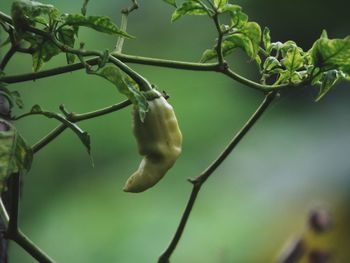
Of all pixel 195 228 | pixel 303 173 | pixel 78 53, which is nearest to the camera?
pixel 78 53

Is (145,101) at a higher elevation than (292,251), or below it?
higher

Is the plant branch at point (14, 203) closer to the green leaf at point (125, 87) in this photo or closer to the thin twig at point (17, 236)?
the thin twig at point (17, 236)

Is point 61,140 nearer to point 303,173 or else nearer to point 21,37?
point 303,173

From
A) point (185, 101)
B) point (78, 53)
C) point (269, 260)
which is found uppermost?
point (78, 53)

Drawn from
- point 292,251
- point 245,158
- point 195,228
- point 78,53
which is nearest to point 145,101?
point 78,53

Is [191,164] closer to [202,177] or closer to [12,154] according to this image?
[202,177]

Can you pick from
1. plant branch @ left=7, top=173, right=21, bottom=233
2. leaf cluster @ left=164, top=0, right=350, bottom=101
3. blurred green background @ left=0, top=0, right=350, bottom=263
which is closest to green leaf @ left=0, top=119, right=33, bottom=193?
plant branch @ left=7, top=173, right=21, bottom=233
